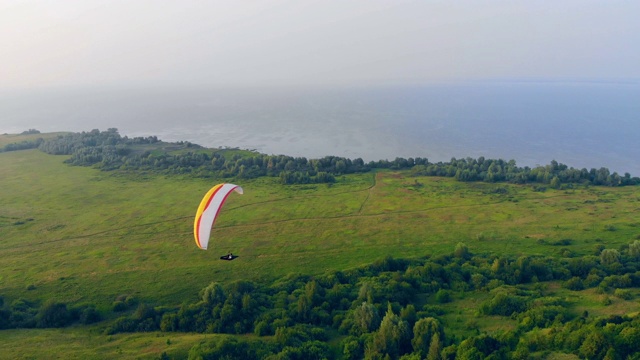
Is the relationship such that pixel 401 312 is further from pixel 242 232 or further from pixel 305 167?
pixel 305 167

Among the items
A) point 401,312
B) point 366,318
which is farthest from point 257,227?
point 401,312

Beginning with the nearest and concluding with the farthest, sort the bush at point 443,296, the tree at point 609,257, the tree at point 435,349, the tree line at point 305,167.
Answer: the tree at point 435,349
the bush at point 443,296
the tree at point 609,257
the tree line at point 305,167

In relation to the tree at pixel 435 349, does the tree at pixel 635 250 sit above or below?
above

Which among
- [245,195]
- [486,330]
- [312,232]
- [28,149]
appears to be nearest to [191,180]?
[245,195]

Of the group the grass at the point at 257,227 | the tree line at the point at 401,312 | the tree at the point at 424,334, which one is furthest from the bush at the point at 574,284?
the tree at the point at 424,334

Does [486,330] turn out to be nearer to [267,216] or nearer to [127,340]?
[127,340]

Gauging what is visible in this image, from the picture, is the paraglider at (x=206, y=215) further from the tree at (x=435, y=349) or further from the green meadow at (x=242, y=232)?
the tree at (x=435, y=349)

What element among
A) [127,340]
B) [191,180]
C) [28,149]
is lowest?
[127,340]
